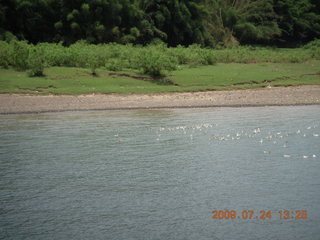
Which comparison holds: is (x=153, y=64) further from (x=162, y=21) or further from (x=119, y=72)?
(x=162, y=21)

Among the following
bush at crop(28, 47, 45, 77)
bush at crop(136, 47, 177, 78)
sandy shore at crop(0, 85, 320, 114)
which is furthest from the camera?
bush at crop(136, 47, 177, 78)

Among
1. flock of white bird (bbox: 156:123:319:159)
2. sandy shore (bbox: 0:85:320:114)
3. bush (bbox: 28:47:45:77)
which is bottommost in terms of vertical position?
sandy shore (bbox: 0:85:320:114)

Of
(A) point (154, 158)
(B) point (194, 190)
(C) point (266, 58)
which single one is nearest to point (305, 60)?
(C) point (266, 58)

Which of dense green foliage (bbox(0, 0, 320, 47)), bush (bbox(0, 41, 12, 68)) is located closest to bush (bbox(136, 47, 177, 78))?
bush (bbox(0, 41, 12, 68))

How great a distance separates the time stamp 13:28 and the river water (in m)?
0.04

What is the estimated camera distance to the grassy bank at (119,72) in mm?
20734

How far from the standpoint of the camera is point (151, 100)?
19531 mm

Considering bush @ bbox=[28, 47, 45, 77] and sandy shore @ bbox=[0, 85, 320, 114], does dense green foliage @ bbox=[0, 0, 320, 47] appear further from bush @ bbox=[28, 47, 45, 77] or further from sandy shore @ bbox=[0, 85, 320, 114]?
sandy shore @ bbox=[0, 85, 320, 114]

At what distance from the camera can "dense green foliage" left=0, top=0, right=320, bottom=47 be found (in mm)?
30672

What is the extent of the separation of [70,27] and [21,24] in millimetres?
2990

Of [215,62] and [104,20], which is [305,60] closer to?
[215,62]

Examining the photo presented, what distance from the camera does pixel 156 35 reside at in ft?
117

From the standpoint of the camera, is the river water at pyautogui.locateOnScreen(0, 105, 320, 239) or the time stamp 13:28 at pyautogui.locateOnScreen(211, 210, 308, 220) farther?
the time stamp 13:28 at pyautogui.locateOnScreen(211, 210, 308, 220)

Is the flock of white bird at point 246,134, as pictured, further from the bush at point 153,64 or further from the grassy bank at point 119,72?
the bush at point 153,64
